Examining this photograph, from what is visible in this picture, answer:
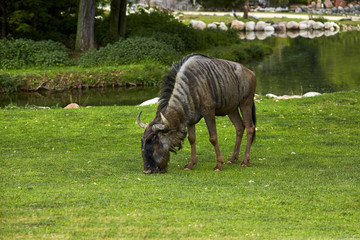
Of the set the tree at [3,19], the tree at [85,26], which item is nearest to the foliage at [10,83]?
the tree at [85,26]

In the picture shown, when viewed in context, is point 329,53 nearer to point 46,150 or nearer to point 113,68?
point 113,68

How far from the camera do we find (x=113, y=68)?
29.8 meters

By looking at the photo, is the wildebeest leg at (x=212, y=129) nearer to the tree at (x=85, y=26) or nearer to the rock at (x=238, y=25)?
the tree at (x=85, y=26)

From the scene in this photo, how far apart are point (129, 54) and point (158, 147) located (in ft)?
69.2

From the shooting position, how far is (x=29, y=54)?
30.4 metres

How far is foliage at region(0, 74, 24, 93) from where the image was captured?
2736 centimetres

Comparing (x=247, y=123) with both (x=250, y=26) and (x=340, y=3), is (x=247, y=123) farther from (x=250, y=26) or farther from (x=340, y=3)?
(x=340, y=3)

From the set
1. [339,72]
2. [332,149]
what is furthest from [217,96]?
[339,72]

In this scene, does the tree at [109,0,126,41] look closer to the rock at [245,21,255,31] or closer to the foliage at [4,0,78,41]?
the foliage at [4,0,78,41]

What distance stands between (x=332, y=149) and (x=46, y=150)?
647 cm

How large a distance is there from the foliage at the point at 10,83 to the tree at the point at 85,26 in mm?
5901

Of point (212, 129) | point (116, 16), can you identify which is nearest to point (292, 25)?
point (116, 16)

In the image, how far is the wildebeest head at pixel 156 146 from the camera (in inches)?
410

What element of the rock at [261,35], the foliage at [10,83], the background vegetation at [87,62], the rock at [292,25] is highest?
the rock at [292,25]
